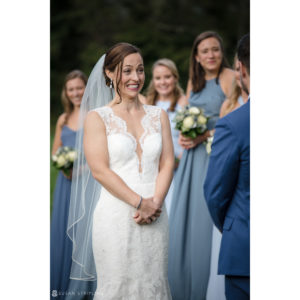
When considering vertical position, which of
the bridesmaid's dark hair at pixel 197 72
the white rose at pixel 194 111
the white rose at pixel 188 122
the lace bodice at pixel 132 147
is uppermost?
the bridesmaid's dark hair at pixel 197 72

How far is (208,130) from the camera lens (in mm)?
4484

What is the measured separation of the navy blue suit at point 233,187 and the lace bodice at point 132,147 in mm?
435

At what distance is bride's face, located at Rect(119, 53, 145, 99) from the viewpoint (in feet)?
9.39

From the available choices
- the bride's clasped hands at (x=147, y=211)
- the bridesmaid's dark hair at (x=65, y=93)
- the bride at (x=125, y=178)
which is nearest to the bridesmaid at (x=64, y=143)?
the bridesmaid's dark hair at (x=65, y=93)

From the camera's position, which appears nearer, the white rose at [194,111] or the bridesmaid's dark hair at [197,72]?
the white rose at [194,111]

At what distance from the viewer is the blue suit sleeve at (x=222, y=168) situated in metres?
2.56

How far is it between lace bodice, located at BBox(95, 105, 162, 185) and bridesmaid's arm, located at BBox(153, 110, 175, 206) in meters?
0.04

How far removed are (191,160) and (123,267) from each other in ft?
6.02

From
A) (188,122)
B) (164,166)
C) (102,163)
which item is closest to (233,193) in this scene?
(164,166)

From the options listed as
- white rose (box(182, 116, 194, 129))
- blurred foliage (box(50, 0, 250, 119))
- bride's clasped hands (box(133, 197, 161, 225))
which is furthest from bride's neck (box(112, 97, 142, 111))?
blurred foliage (box(50, 0, 250, 119))

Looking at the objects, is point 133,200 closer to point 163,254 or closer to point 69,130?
point 163,254

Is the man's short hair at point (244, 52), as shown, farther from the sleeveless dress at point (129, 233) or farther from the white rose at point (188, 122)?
the white rose at point (188, 122)

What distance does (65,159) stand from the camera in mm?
4773
